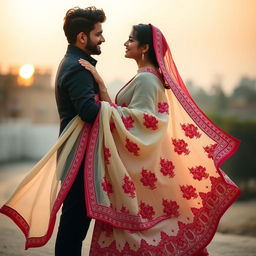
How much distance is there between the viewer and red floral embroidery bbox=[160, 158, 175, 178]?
3.52 metres

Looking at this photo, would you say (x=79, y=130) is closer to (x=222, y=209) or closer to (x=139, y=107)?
(x=139, y=107)

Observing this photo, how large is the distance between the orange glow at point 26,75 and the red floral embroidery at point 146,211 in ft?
79.4

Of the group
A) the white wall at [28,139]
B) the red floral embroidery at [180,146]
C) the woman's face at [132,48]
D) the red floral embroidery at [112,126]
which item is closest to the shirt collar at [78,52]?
the woman's face at [132,48]

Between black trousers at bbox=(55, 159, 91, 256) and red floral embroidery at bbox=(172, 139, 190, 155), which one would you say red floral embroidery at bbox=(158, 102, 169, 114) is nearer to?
red floral embroidery at bbox=(172, 139, 190, 155)

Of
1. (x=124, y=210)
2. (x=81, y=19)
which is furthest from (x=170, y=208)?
(x=81, y=19)

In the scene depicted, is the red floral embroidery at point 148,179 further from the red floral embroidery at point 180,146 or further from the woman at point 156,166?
the red floral embroidery at point 180,146

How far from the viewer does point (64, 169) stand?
3.21 meters

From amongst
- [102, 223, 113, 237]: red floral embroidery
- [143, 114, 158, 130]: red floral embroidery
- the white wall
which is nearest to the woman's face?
[143, 114, 158, 130]: red floral embroidery

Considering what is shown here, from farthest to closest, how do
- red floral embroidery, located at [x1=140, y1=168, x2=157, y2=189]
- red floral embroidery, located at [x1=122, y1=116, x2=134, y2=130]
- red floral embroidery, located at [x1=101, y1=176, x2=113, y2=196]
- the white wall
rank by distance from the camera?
the white wall
red floral embroidery, located at [x1=140, y1=168, x2=157, y2=189]
red floral embroidery, located at [x1=122, y1=116, x2=134, y2=130]
red floral embroidery, located at [x1=101, y1=176, x2=113, y2=196]

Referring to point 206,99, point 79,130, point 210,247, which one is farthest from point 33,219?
point 206,99

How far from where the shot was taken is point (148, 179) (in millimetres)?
3445

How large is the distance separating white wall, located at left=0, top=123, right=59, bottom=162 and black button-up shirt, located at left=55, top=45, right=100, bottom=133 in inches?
585

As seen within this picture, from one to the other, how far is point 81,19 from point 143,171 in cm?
101

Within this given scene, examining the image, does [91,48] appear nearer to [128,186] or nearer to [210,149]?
[128,186]
